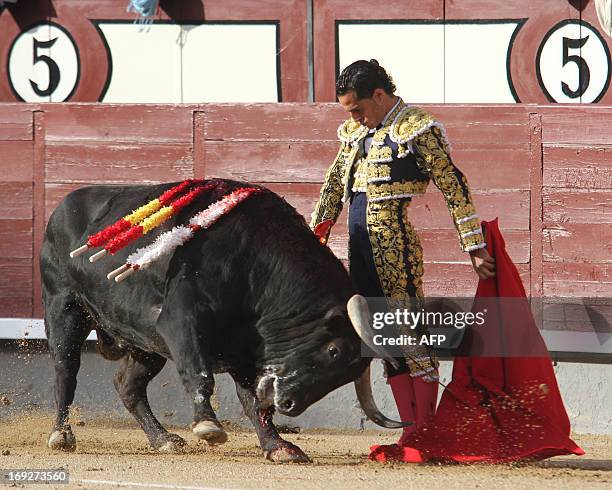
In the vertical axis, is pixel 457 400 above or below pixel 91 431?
above

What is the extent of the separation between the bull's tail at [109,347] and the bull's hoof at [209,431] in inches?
45.6

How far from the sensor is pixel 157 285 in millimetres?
5148

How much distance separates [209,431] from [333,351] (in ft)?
1.66

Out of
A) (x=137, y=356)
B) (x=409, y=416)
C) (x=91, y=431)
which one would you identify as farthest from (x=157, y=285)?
(x=91, y=431)

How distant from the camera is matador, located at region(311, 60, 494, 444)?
487 cm

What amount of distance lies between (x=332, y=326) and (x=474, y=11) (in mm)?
2661

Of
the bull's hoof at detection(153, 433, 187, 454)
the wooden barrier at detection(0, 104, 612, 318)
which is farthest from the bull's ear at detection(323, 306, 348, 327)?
the wooden barrier at detection(0, 104, 612, 318)

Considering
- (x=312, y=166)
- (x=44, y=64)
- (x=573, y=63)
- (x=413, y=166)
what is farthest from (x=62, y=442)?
(x=573, y=63)

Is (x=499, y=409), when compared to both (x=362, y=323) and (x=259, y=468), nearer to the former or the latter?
(x=362, y=323)

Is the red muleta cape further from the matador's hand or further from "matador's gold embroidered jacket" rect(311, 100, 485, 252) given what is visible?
"matador's gold embroidered jacket" rect(311, 100, 485, 252)

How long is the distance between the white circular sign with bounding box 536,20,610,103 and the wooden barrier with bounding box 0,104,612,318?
28 cm

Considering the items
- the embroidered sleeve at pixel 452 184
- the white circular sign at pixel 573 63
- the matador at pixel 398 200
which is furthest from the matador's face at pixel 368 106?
the white circular sign at pixel 573 63

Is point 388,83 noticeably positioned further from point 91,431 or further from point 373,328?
point 91,431

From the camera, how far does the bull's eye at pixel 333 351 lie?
4770mm
